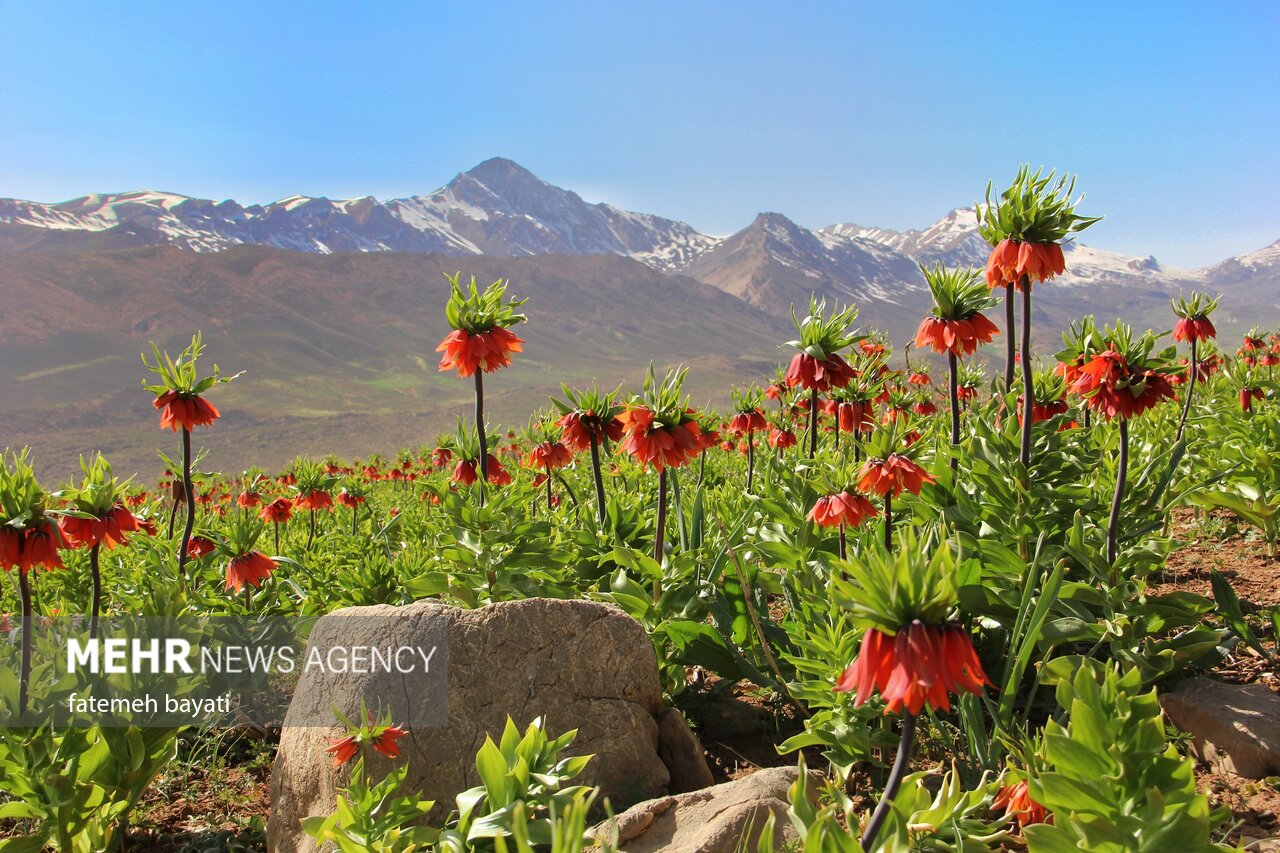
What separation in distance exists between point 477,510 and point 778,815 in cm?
206

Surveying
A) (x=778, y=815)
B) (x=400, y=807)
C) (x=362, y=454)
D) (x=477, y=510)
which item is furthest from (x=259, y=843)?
(x=362, y=454)

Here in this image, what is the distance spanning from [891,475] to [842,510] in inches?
9.5

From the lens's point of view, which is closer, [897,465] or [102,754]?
[102,754]

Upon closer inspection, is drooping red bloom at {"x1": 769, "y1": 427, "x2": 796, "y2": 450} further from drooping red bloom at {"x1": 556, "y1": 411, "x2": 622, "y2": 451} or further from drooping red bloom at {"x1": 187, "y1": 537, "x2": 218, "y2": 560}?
drooping red bloom at {"x1": 187, "y1": 537, "x2": 218, "y2": 560}

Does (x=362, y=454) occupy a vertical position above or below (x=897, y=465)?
below

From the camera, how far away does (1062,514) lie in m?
3.52

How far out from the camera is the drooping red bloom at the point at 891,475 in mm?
3289

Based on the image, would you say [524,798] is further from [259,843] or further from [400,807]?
[259,843]

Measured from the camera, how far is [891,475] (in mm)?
3312

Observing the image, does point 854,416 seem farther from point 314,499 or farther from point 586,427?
point 314,499

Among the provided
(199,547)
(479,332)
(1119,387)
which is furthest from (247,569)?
(1119,387)

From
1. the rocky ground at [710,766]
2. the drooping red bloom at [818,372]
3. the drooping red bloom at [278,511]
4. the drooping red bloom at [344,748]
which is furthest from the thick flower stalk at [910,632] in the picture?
the drooping red bloom at [278,511]

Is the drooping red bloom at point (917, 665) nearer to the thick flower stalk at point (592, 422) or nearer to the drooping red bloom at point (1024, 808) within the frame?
the drooping red bloom at point (1024, 808)

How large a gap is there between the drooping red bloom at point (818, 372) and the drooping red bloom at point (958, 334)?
46cm
